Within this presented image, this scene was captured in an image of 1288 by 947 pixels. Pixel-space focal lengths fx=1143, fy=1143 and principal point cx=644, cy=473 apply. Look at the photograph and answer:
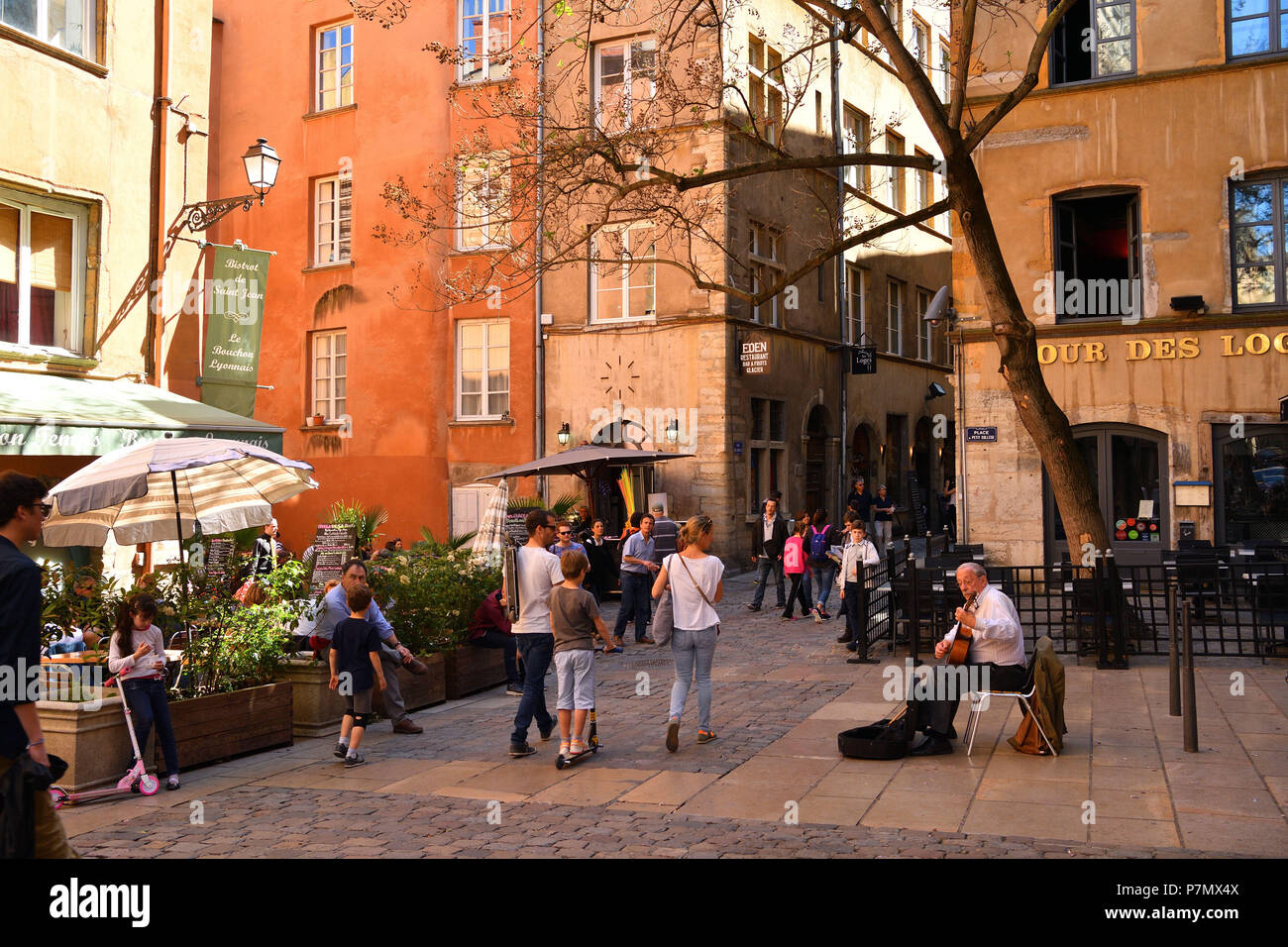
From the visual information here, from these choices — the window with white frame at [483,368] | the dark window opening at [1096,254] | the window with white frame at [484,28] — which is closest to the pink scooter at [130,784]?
the dark window opening at [1096,254]

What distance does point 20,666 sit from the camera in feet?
14.7

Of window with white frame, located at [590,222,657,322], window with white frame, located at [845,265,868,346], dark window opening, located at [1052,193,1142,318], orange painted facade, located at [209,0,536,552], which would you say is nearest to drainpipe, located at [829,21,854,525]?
window with white frame, located at [845,265,868,346]

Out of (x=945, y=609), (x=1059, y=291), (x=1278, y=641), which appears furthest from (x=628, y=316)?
(x=1278, y=641)

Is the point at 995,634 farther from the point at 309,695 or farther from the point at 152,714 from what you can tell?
the point at 152,714

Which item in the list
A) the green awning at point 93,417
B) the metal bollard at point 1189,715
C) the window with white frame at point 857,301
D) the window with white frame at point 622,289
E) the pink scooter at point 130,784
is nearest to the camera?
the pink scooter at point 130,784

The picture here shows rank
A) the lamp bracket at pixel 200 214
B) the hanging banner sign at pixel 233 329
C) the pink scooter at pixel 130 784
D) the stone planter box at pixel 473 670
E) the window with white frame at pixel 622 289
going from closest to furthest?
the pink scooter at pixel 130 784, the stone planter box at pixel 473 670, the lamp bracket at pixel 200 214, the hanging banner sign at pixel 233 329, the window with white frame at pixel 622 289

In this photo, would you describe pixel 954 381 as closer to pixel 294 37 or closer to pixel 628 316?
pixel 628 316

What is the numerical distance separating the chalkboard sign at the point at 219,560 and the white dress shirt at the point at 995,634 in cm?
652

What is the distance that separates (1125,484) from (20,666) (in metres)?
16.8

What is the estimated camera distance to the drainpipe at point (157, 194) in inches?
625

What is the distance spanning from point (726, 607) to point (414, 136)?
1354 centimetres

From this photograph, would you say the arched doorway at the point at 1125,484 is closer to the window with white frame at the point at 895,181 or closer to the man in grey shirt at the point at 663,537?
the man in grey shirt at the point at 663,537

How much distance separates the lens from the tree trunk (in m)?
12.9

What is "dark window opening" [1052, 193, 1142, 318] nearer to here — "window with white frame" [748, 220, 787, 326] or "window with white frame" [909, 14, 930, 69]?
"window with white frame" [748, 220, 787, 326]
